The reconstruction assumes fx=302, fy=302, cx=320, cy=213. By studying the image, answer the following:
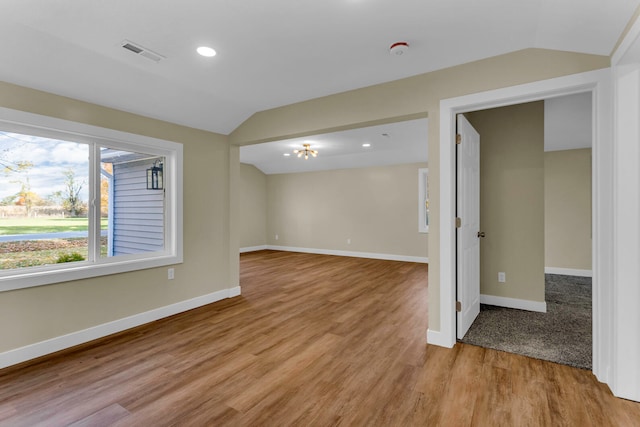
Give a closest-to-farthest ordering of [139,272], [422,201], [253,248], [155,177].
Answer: [139,272]
[155,177]
[422,201]
[253,248]

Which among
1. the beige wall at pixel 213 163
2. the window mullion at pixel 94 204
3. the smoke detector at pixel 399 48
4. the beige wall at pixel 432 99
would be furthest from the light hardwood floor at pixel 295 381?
the smoke detector at pixel 399 48

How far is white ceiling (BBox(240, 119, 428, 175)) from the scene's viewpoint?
200 inches

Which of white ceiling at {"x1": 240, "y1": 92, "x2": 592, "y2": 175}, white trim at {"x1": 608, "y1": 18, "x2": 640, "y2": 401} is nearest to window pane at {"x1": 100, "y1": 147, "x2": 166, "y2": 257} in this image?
white ceiling at {"x1": 240, "y1": 92, "x2": 592, "y2": 175}

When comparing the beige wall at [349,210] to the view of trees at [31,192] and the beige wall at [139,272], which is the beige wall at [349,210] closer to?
the beige wall at [139,272]

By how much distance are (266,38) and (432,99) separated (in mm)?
1504

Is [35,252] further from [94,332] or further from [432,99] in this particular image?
[432,99]

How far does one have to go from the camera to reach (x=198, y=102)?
332 centimetres

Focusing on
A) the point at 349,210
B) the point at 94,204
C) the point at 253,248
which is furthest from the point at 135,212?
the point at 253,248

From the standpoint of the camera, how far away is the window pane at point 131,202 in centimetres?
312

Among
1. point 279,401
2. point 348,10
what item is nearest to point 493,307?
point 279,401

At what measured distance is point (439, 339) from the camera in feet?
8.82

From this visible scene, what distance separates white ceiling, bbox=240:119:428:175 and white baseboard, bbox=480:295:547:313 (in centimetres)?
262

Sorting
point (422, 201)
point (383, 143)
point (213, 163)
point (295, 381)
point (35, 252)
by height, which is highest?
point (383, 143)

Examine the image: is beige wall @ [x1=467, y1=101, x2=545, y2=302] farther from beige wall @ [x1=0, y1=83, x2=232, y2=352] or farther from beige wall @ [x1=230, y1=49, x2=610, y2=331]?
beige wall @ [x1=0, y1=83, x2=232, y2=352]
